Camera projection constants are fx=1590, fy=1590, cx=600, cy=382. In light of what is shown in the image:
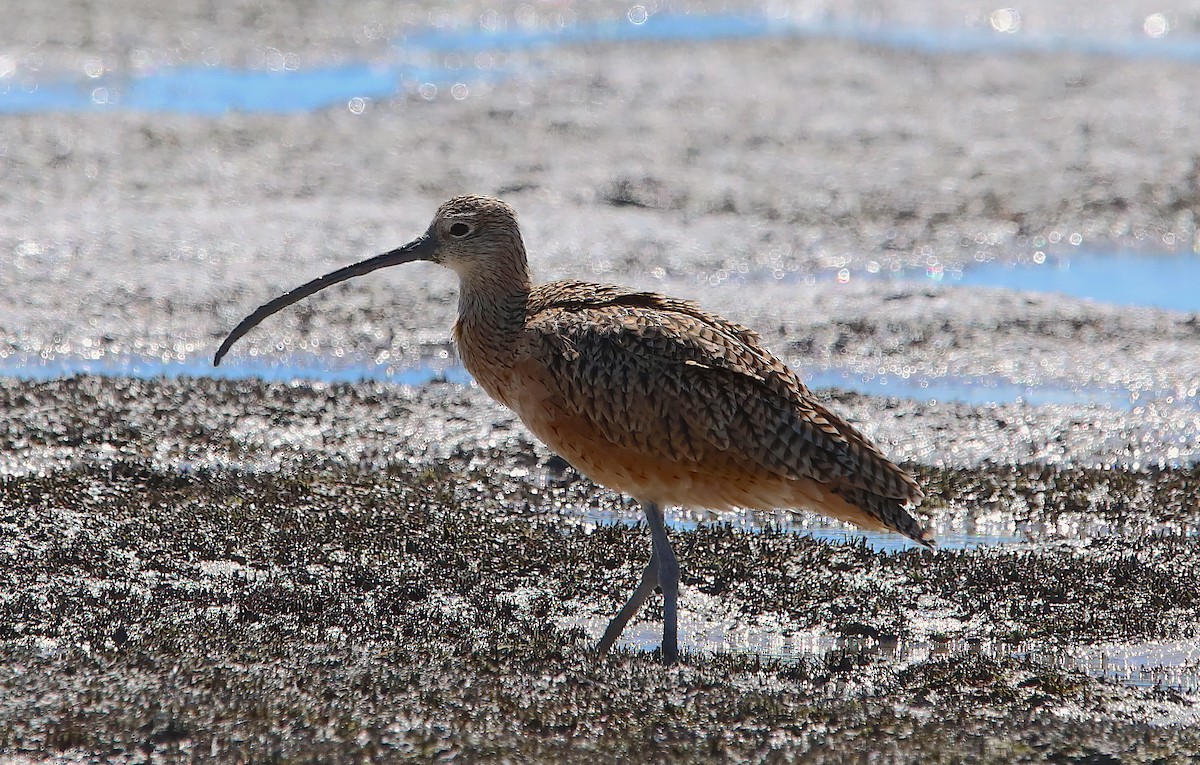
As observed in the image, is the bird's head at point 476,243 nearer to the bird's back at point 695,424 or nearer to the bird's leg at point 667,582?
the bird's back at point 695,424

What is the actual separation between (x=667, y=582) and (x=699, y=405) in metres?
0.60

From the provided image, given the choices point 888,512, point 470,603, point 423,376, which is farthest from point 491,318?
point 423,376

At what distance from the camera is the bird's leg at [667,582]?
5184 millimetres

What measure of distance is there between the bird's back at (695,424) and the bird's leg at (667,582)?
0.09 metres

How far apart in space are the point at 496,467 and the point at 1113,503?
2604mm

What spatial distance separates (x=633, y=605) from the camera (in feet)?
17.5

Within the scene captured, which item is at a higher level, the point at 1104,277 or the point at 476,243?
the point at 476,243

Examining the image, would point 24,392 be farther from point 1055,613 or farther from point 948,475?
point 1055,613

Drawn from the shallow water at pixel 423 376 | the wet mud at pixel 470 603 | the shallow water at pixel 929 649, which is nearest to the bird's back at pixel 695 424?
the shallow water at pixel 929 649

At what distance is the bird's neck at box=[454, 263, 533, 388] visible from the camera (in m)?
5.62

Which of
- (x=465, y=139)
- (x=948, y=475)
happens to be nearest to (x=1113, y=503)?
(x=948, y=475)

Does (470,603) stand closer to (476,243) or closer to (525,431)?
(476,243)

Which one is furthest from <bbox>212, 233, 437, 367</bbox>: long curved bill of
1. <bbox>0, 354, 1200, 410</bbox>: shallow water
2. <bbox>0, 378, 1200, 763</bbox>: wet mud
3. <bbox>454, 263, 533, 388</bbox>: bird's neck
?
<bbox>0, 354, 1200, 410</bbox>: shallow water

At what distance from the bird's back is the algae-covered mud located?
51cm
